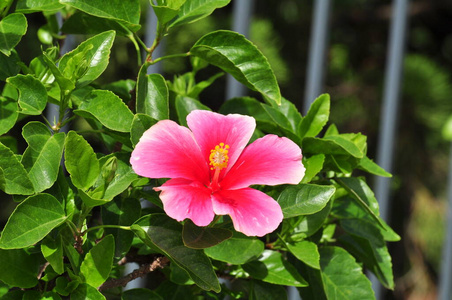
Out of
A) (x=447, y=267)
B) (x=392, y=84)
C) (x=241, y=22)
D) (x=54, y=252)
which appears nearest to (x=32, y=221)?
(x=54, y=252)

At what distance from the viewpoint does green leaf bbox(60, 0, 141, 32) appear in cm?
80

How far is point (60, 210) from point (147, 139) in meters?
0.12

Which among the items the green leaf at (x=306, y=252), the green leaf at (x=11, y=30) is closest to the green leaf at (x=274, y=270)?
the green leaf at (x=306, y=252)

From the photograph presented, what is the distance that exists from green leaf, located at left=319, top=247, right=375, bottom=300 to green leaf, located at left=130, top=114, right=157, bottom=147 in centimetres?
31

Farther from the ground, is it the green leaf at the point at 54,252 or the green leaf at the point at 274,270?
the green leaf at the point at 54,252

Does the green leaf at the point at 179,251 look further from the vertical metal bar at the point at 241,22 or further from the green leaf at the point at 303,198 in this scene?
the vertical metal bar at the point at 241,22

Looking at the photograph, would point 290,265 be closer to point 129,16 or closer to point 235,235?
point 235,235

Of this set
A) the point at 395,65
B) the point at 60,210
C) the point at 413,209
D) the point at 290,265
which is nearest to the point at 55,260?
the point at 60,210

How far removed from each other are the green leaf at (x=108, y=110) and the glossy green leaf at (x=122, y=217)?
0.30ft

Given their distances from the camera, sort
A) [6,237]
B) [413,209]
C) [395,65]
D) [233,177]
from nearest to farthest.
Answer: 1. [6,237]
2. [233,177]
3. [395,65]
4. [413,209]

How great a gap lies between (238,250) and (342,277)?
6.3 inches

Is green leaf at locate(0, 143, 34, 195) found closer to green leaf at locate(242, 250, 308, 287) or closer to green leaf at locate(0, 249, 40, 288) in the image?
green leaf at locate(0, 249, 40, 288)

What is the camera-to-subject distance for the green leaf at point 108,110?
0.77m

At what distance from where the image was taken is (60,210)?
0.73 meters
